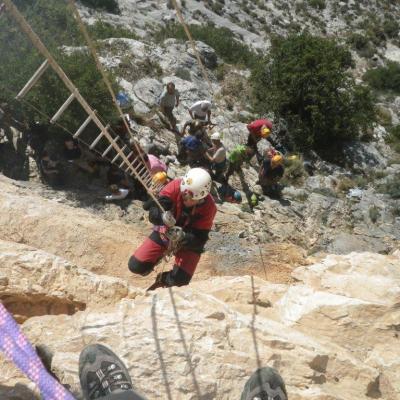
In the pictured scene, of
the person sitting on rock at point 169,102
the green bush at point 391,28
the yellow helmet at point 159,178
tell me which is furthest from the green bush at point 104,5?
the yellow helmet at point 159,178

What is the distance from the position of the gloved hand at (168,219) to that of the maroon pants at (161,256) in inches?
28.0

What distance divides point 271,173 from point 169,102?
3726mm

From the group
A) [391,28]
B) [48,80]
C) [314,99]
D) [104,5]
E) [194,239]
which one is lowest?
[48,80]

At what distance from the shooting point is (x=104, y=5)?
28.7 m

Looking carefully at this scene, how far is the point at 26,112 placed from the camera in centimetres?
980

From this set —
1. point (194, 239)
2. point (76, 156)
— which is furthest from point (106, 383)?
point (76, 156)

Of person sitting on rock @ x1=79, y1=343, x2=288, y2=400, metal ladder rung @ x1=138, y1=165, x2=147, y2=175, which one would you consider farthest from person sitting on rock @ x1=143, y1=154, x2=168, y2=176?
person sitting on rock @ x1=79, y1=343, x2=288, y2=400

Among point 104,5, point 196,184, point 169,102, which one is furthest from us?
point 104,5

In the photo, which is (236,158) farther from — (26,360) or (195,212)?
(26,360)

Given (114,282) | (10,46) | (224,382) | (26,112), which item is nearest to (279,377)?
(224,382)

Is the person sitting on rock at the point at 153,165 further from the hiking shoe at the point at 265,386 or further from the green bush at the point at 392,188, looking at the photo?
the green bush at the point at 392,188

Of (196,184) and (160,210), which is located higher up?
(196,184)

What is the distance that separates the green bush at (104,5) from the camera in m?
28.3

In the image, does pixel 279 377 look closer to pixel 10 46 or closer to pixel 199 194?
pixel 199 194
